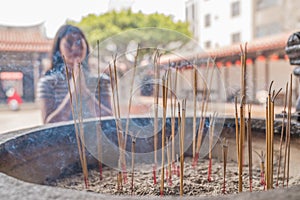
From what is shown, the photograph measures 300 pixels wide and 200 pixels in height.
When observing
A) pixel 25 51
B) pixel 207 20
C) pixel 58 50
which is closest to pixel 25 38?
pixel 25 51

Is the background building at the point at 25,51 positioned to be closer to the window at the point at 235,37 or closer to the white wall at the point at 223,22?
the white wall at the point at 223,22

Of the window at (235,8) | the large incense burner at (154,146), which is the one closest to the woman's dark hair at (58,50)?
the large incense burner at (154,146)

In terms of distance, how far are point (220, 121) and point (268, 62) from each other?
338 centimetres

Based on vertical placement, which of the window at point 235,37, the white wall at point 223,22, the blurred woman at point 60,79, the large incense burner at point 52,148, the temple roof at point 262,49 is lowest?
the large incense burner at point 52,148

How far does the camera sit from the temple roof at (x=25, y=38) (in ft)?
17.2

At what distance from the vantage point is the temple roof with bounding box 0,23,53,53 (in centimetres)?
523

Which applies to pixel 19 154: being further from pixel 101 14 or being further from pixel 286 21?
pixel 286 21

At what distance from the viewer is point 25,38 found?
6020mm

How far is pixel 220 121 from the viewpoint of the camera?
3.47 ft

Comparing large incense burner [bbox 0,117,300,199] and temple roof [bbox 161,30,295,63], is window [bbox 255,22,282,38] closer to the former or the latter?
temple roof [bbox 161,30,295,63]

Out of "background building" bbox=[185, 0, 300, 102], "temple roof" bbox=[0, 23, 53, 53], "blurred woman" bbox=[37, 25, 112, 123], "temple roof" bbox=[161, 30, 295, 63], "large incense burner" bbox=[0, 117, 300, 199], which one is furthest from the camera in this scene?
"temple roof" bbox=[0, 23, 53, 53]

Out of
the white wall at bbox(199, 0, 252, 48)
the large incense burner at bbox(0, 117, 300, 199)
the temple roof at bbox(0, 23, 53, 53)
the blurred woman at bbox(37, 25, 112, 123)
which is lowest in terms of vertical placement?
the large incense burner at bbox(0, 117, 300, 199)

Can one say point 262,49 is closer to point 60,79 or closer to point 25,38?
point 60,79

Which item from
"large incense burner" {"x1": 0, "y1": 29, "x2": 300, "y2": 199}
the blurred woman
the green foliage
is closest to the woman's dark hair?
the blurred woman
